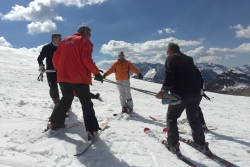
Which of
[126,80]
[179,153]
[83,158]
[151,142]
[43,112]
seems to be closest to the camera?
[83,158]

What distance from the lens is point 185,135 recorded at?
230 inches

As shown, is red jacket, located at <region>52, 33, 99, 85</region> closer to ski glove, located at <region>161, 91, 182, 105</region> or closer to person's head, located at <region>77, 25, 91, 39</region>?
person's head, located at <region>77, 25, 91, 39</region>

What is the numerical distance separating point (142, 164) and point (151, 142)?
1.18 metres

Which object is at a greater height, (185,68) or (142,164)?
(185,68)

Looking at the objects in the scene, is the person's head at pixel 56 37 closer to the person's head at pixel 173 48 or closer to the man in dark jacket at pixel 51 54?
the man in dark jacket at pixel 51 54

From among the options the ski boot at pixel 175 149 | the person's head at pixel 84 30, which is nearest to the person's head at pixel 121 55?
the person's head at pixel 84 30

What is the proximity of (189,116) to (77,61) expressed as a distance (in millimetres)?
2755

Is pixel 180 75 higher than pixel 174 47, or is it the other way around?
pixel 174 47

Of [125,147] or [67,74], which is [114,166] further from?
[67,74]

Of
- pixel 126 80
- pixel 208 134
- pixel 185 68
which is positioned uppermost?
pixel 185 68

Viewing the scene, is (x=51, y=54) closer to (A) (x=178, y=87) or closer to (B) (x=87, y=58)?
(B) (x=87, y=58)

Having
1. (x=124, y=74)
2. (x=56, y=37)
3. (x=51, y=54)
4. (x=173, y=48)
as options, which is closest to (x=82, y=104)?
(x=173, y=48)

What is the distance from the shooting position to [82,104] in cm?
447

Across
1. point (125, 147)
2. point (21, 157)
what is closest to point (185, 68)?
point (125, 147)
